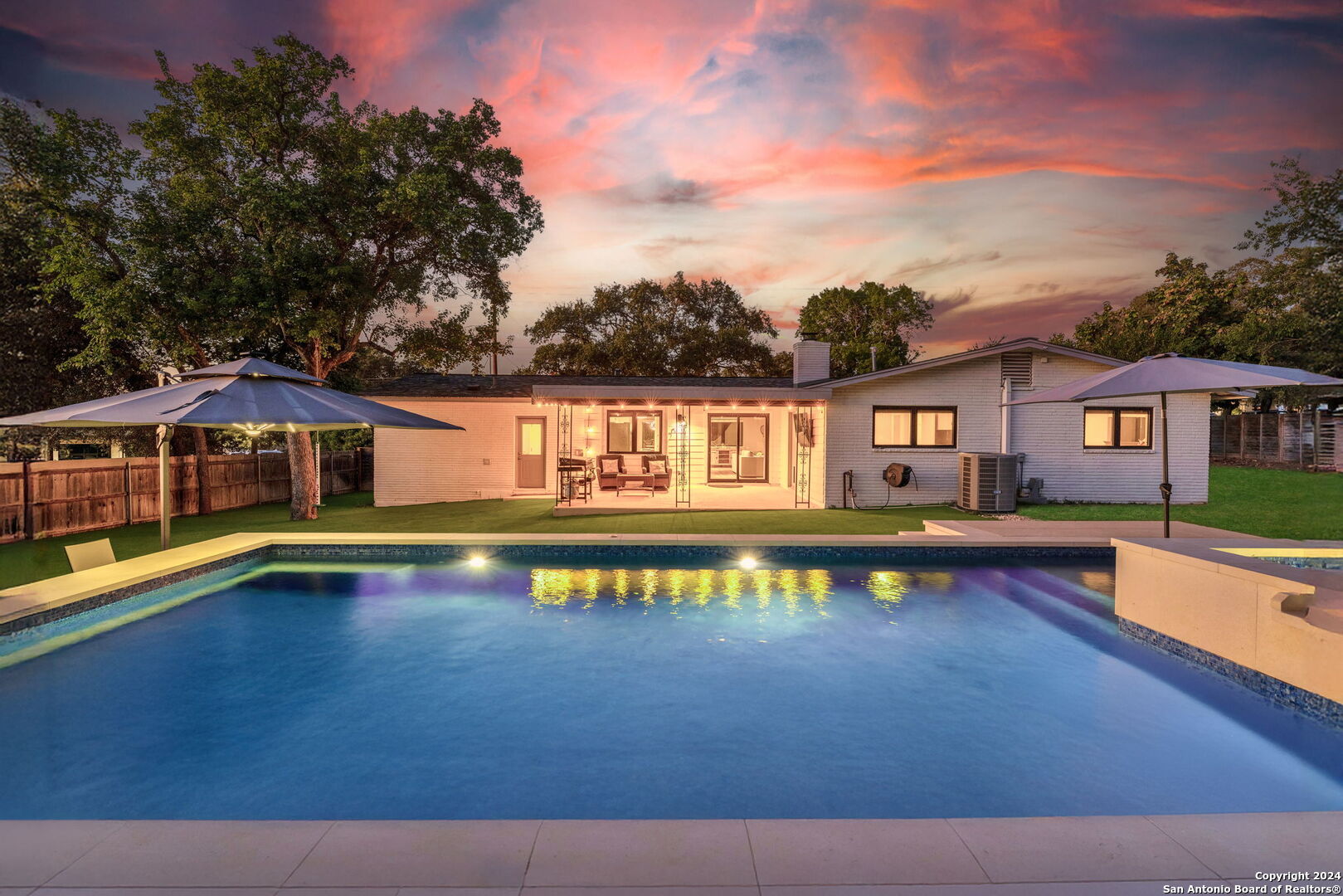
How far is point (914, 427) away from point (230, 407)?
13.2m

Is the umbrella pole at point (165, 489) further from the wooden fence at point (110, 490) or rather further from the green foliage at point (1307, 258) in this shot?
the green foliage at point (1307, 258)

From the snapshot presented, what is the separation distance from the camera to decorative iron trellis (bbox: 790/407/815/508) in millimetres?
14744

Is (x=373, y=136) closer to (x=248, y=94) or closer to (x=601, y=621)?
(x=248, y=94)

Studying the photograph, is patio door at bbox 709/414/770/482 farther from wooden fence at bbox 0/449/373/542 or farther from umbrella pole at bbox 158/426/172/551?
umbrella pole at bbox 158/426/172/551

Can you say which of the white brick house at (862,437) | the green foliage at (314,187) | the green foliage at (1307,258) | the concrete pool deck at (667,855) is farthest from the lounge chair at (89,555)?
the green foliage at (1307,258)

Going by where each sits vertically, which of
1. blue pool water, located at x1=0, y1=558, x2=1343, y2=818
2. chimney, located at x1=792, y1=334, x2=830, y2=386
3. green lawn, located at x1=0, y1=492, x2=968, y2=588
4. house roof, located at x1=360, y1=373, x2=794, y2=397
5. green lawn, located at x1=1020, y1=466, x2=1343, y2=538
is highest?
chimney, located at x1=792, y1=334, x2=830, y2=386

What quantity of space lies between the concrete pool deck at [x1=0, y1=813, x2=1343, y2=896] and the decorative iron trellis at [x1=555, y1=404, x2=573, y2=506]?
34.3 feet

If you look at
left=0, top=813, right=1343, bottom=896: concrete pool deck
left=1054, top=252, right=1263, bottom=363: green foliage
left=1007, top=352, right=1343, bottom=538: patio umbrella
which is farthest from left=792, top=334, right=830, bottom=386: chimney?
left=1054, top=252, right=1263, bottom=363: green foliage

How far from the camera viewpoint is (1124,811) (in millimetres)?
3445

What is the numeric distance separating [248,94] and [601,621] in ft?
42.8

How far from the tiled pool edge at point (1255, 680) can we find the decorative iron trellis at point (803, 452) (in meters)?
8.69

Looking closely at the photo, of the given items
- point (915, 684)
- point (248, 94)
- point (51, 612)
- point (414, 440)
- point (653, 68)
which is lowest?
point (915, 684)

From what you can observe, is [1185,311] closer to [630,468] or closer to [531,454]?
[630,468]

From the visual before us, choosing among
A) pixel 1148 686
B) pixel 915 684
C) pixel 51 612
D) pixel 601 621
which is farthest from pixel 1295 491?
pixel 51 612
